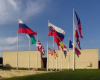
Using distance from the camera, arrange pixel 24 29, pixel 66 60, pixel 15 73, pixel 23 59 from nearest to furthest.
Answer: pixel 24 29 < pixel 15 73 < pixel 66 60 < pixel 23 59

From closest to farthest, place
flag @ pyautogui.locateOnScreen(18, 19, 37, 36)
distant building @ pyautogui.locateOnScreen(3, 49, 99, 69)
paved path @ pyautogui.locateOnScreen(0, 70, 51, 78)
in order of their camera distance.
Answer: paved path @ pyautogui.locateOnScreen(0, 70, 51, 78), flag @ pyautogui.locateOnScreen(18, 19, 37, 36), distant building @ pyautogui.locateOnScreen(3, 49, 99, 69)

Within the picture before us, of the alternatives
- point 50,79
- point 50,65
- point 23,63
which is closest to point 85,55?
point 50,65

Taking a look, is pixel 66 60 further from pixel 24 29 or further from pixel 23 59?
pixel 24 29

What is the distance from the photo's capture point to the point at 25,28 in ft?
99.9

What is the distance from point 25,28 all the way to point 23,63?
4045cm

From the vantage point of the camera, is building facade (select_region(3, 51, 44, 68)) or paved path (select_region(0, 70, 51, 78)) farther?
building facade (select_region(3, 51, 44, 68))

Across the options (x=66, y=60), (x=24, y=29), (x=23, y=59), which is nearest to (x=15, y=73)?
(x=24, y=29)

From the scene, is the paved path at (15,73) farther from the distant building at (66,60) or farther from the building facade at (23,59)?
the building facade at (23,59)

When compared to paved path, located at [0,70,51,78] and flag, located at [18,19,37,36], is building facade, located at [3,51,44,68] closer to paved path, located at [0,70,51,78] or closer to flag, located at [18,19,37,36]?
paved path, located at [0,70,51,78]

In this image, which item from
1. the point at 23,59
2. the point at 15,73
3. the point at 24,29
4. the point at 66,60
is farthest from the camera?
the point at 23,59

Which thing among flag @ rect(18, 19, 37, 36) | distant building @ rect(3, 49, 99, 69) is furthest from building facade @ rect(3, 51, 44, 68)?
flag @ rect(18, 19, 37, 36)

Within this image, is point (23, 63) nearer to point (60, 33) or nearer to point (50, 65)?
point (50, 65)

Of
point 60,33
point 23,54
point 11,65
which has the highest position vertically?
point 60,33

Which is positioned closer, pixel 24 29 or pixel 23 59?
pixel 24 29
